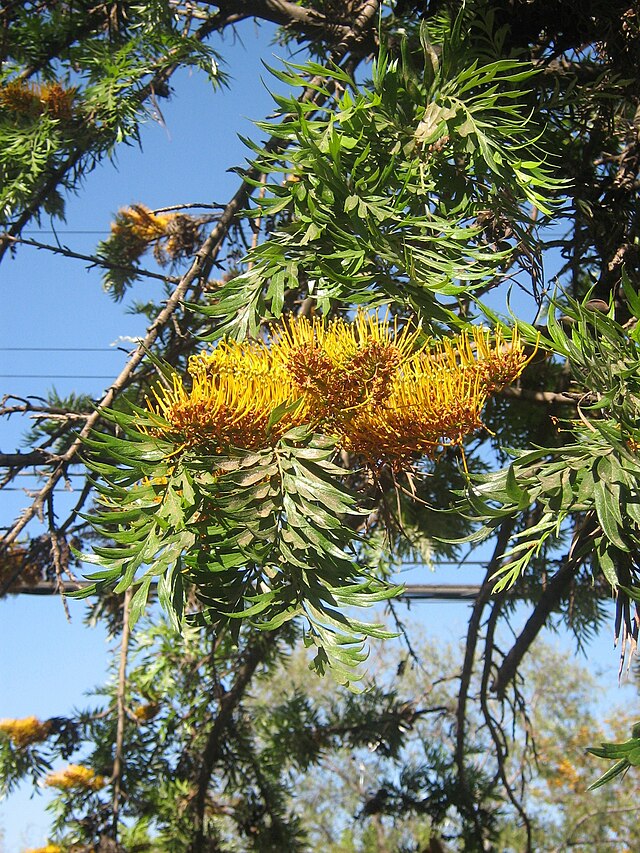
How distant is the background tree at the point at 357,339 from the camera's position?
50.0 inches

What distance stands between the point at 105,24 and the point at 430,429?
2004 mm

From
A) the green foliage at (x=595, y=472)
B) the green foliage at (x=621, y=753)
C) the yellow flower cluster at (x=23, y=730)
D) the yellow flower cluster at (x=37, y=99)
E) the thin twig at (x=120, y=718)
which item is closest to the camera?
the green foliage at (x=621, y=753)

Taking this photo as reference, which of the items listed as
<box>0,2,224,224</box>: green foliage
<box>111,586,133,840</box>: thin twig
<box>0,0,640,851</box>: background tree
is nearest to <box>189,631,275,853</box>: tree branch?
<box>0,0,640,851</box>: background tree

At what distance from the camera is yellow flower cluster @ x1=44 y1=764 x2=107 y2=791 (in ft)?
9.24

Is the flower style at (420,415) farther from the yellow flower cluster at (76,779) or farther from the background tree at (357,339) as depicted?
the yellow flower cluster at (76,779)

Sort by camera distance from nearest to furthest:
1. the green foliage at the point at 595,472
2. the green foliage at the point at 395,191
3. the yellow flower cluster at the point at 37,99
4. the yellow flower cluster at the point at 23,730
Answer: the green foliage at the point at 595,472 < the green foliage at the point at 395,191 < the yellow flower cluster at the point at 37,99 < the yellow flower cluster at the point at 23,730

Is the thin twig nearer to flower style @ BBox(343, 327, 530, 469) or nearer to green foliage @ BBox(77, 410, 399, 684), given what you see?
green foliage @ BBox(77, 410, 399, 684)

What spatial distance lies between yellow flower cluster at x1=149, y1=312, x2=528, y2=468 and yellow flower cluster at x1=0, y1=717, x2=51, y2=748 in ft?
6.21

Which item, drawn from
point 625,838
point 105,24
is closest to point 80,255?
point 105,24

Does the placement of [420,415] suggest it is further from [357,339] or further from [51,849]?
[51,849]

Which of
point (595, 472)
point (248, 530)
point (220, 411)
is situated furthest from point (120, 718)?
point (595, 472)

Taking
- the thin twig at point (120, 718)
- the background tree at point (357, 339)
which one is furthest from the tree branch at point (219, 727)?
the thin twig at point (120, 718)

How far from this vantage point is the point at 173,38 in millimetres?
2510

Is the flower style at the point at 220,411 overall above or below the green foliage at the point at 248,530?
above
